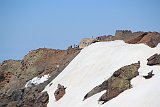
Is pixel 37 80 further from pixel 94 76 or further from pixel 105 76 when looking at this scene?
pixel 105 76

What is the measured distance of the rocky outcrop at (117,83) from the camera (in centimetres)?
3209

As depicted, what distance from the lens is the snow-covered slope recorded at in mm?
28580

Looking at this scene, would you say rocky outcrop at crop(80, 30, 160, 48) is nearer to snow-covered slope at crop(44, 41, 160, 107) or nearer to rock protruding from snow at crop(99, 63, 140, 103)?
snow-covered slope at crop(44, 41, 160, 107)

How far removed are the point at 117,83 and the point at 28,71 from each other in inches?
1202

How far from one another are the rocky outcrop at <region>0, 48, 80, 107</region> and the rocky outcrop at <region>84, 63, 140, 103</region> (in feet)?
35.5

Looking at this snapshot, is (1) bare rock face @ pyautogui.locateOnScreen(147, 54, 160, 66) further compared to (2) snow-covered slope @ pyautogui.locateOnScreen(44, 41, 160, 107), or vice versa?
(1) bare rock face @ pyautogui.locateOnScreen(147, 54, 160, 66)

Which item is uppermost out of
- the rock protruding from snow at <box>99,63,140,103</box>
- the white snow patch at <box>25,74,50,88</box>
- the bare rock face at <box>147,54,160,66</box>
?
the white snow patch at <box>25,74,50,88</box>

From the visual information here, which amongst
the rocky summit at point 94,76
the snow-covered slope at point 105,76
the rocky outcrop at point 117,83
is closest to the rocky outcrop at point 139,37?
the rocky summit at point 94,76

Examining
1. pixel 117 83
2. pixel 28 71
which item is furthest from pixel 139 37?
pixel 28 71

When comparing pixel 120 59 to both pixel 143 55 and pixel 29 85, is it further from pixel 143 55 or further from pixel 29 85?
pixel 29 85

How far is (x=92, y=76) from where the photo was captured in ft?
135

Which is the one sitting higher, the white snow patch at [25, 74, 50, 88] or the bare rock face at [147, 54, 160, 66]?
the white snow patch at [25, 74, 50, 88]

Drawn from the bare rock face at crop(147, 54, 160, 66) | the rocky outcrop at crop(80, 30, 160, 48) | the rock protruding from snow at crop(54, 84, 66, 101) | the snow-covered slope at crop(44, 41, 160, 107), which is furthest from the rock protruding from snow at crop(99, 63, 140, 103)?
the rock protruding from snow at crop(54, 84, 66, 101)

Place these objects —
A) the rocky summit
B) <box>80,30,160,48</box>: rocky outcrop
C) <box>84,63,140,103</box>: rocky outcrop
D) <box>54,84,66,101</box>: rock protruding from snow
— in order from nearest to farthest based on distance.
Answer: the rocky summit
<box>84,63,140,103</box>: rocky outcrop
<box>80,30,160,48</box>: rocky outcrop
<box>54,84,66,101</box>: rock protruding from snow
